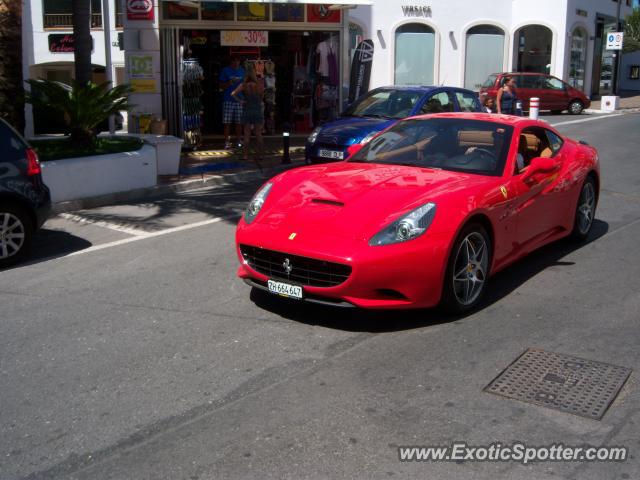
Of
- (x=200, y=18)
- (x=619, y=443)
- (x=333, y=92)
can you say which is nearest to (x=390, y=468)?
(x=619, y=443)

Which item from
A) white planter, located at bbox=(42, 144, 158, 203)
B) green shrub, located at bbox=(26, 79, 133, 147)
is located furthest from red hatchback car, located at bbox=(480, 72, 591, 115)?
white planter, located at bbox=(42, 144, 158, 203)

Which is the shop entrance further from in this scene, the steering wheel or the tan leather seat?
the steering wheel

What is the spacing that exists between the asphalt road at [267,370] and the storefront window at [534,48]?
27463 mm

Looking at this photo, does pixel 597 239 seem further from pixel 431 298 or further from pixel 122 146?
pixel 122 146

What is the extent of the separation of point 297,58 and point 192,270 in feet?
42.9

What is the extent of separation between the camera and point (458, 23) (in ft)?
105

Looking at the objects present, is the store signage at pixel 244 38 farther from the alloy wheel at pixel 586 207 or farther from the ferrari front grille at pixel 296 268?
the ferrari front grille at pixel 296 268

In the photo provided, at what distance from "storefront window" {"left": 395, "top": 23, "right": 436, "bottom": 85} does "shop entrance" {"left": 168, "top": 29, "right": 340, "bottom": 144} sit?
41.3 ft

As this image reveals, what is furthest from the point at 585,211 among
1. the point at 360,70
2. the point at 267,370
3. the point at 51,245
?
the point at 360,70

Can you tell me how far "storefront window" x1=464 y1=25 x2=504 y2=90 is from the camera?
32438 mm

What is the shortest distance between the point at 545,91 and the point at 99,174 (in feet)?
69.9

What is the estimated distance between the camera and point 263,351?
526 cm

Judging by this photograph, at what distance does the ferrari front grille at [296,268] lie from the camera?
17.8 ft

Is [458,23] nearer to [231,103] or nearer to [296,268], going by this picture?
[231,103]
